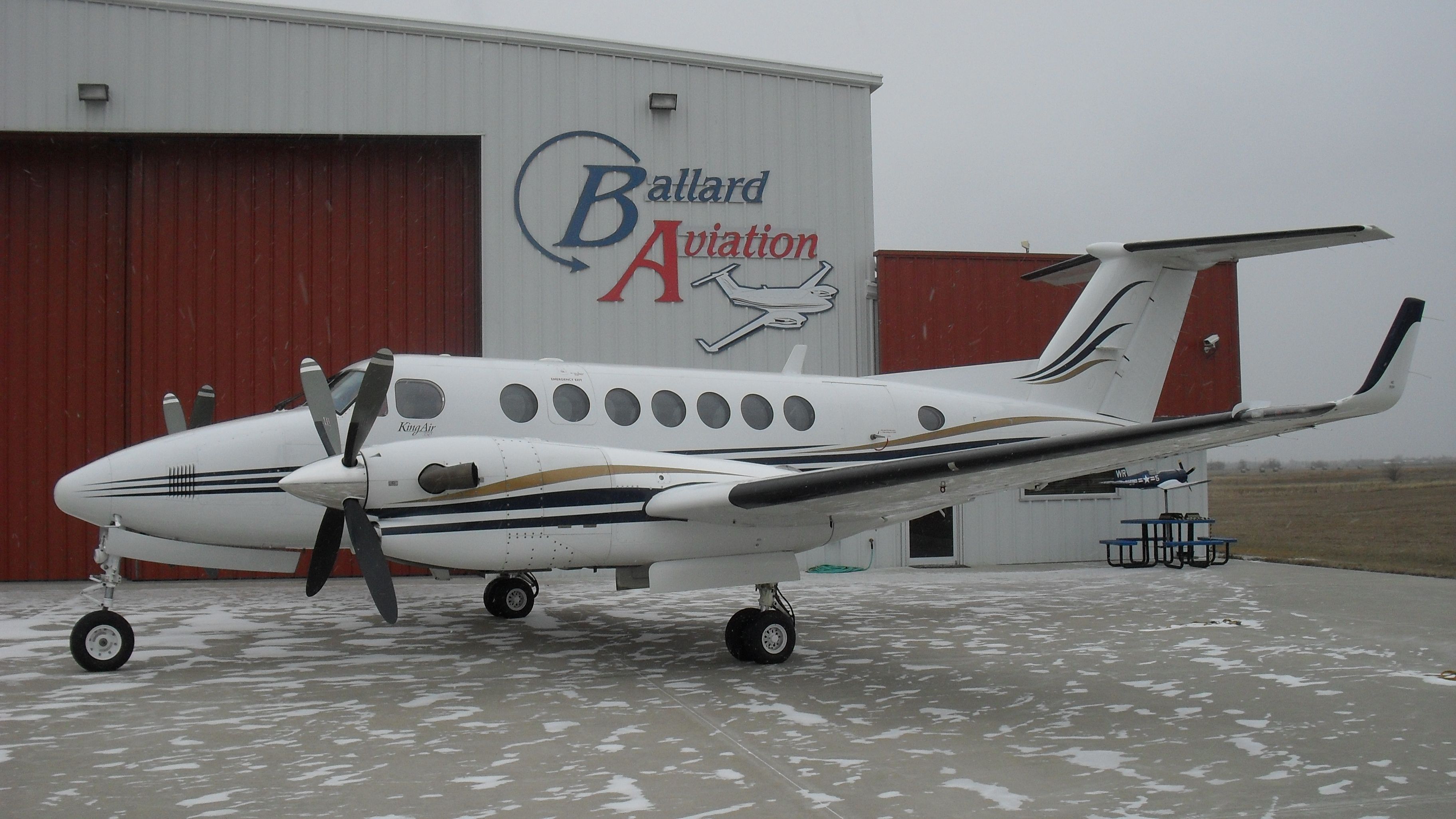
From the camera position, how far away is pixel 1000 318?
17.9 meters

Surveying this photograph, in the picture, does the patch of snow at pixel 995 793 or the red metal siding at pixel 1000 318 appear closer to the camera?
the patch of snow at pixel 995 793

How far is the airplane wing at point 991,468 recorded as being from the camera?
6.59 metres

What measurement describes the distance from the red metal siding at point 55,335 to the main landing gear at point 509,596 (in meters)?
8.40

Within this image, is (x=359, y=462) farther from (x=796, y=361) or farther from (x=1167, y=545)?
(x=1167, y=545)

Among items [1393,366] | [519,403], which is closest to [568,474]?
[519,403]

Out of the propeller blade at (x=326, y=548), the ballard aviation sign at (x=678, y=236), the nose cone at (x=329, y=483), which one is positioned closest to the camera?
the nose cone at (x=329, y=483)

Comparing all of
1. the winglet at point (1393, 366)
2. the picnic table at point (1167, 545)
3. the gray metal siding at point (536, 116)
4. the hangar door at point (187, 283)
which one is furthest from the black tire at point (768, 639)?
the picnic table at point (1167, 545)

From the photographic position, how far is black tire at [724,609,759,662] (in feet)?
27.3

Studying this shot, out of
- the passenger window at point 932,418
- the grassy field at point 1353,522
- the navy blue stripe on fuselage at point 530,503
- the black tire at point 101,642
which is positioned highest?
the passenger window at point 932,418

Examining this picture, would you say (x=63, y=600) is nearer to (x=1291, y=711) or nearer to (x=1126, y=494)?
A: (x=1291, y=711)

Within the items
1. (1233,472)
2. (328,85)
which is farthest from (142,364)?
(1233,472)

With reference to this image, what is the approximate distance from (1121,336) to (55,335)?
15.9m

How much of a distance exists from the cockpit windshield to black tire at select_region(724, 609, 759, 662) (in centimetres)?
375

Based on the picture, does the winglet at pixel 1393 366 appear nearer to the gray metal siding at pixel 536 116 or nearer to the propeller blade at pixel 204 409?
the propeller blade at pixel 204 409
